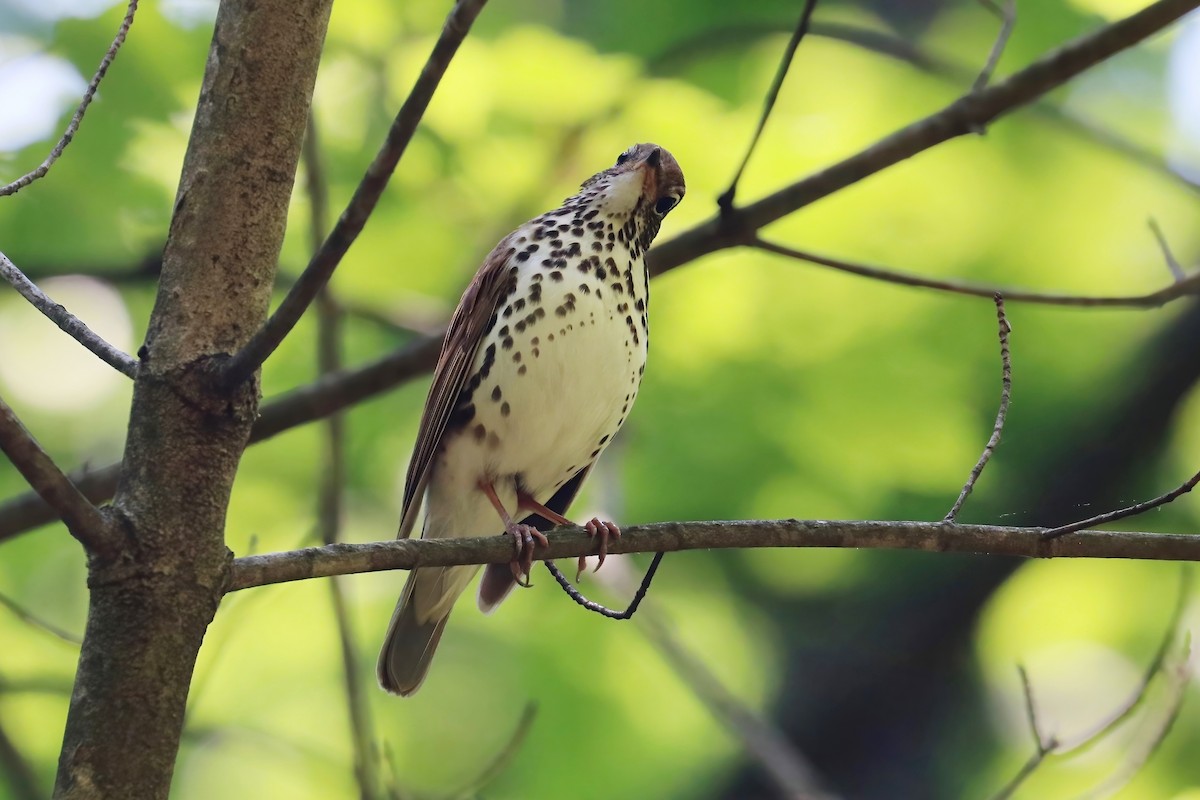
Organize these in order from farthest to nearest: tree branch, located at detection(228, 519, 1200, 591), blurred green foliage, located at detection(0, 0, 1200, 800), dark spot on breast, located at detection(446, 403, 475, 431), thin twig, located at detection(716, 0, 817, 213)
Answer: blurred green foliage, located at detection(0, 0, 1200, 800), dark spot on breast, located at detection(446, 403, 475, 431), thin twig, located at detection(716, 0, 817, 213), tree branch, located at detection(228, 519, 1200, 591)

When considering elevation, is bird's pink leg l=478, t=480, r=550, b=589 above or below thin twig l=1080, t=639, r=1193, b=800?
above

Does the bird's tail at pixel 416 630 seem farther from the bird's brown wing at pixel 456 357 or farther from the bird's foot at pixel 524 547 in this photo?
the bird's foot at pixel 524 547

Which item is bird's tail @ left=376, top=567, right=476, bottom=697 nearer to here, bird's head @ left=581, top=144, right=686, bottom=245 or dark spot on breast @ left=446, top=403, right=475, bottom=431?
dark spot on breast @ left=446, top=403, right=475, bottom=431

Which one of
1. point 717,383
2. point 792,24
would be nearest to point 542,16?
point 792,24

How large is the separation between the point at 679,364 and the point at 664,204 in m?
2.06

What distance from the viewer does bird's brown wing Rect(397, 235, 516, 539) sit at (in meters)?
4.45

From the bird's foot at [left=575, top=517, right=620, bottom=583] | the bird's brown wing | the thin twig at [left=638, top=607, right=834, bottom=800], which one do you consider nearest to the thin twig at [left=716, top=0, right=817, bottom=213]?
the bird's brown wing

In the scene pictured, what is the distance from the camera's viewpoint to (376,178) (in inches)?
96.6

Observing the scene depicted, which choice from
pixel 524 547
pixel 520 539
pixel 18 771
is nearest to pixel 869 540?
pixel 520 539

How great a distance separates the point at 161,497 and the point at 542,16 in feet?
14.6

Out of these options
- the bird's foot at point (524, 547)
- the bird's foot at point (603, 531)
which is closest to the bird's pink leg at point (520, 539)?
the bird's foot at point (524, 547)

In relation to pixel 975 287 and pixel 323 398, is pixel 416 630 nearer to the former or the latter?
pixel 323 398

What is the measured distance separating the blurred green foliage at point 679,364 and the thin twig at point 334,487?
1.44 feet

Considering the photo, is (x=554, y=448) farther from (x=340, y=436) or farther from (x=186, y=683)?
(x=186, y=683)
